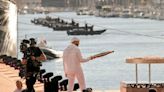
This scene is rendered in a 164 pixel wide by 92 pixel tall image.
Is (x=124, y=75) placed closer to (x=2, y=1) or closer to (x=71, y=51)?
(x=2, y=1)

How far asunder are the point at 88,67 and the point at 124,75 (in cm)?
944

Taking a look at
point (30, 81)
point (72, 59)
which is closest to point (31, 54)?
point (30, 81)

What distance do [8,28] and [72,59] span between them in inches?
892

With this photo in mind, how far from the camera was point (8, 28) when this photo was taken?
39.5 meters

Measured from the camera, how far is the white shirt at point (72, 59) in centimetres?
1714

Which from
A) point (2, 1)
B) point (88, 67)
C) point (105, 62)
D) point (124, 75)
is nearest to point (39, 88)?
point (2, 1)

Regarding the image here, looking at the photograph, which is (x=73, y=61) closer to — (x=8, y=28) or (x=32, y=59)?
(x=32, y=59)

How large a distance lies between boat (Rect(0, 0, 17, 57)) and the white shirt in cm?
2055

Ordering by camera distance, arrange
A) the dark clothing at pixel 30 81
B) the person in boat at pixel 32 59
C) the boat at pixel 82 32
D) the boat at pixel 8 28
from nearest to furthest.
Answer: the person in boat at pixel 32 59 < the dark clothing at pixel 30 81 < the boat at pixel 8 28 < the boat at pixel 82 32

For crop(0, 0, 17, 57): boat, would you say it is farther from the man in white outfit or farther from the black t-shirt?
the black t-shirt

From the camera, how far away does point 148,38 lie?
430 ft

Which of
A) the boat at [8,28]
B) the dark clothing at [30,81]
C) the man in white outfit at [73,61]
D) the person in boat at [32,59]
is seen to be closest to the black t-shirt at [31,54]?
the person in boat at [32,59]

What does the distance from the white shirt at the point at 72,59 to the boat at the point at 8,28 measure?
67.4 feet

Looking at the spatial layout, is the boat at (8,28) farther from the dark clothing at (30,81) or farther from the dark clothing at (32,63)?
the dark clothing at (32,63)
